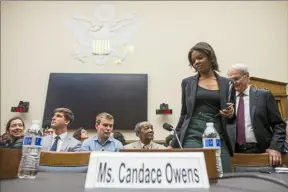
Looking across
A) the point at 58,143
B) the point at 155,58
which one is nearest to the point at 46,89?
the point at 155,58

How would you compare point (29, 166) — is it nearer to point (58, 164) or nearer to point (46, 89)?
point (58, 164)

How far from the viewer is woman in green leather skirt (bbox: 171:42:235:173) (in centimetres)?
112

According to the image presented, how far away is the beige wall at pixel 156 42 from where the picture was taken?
14.3 feet

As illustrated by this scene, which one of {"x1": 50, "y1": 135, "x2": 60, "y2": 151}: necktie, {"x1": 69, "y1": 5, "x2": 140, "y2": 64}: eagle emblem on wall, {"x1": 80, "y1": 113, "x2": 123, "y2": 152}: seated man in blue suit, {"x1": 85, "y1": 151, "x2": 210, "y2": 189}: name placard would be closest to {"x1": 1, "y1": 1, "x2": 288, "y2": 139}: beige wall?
{"x1": 69, "y1": 5, "x2": 140, "y2": 64}: eagle emblem on wall

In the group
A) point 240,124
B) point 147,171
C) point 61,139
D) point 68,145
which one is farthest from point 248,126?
point 61,139

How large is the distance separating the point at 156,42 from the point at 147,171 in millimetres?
4102

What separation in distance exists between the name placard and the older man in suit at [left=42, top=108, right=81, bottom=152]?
1643 mm

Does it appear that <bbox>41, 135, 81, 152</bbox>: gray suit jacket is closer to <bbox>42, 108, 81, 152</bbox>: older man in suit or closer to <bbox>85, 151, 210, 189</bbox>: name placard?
<bbox>42, 108, 81, 152</bbox>: older man in suit

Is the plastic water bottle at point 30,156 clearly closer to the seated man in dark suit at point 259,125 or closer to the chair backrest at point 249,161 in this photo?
the chair backrest at point 249,161

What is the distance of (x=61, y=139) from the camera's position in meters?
2.37

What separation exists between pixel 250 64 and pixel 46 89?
313 centimetres

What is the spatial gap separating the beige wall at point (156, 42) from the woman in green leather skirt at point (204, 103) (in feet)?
9.68

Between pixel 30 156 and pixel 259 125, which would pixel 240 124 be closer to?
pixel 259 125

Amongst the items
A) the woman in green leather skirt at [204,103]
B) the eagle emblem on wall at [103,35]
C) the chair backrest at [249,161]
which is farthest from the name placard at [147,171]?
the eagle emblem on wall at [103,35]
